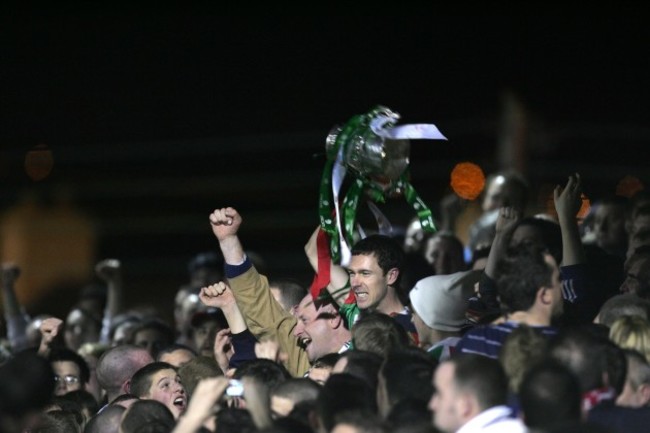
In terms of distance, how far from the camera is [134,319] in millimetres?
8609

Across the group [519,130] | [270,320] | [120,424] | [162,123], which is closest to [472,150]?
[519,130]

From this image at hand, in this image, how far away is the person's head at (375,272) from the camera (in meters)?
6.36

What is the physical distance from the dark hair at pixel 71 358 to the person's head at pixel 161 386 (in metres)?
1.18

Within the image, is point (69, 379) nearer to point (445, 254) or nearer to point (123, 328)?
point (123, 328)

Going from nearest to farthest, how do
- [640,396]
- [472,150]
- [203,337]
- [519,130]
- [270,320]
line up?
1. [640,396]
2. [270,320]
3. [203,337]
4. [519,130]
5. [472,150]

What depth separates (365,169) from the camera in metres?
6.48

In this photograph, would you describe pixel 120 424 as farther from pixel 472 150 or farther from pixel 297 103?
pixel 297 103

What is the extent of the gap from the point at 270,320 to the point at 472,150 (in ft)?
20.4

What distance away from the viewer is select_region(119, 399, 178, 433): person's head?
5168 mm

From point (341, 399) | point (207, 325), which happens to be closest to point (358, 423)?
point (341, 399)

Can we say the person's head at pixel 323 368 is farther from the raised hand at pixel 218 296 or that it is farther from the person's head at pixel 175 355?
the person's head at pixel 175 355

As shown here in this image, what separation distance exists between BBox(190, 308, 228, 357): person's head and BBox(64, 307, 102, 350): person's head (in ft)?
4.50

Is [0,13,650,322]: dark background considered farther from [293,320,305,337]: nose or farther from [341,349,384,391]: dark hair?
[341,349,384,391]: dark hair

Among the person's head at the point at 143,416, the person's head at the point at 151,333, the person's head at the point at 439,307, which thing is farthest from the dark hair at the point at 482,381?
the person's head at the point at 151,333
